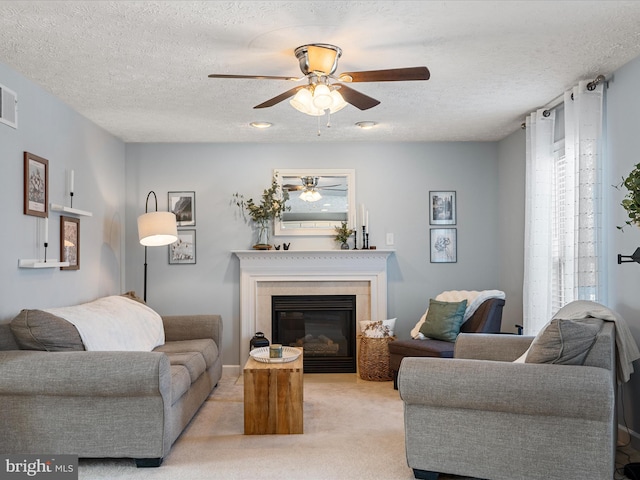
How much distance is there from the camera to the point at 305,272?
588 cm

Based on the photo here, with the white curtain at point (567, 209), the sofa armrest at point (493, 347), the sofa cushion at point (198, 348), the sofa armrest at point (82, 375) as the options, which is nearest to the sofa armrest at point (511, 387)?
the sofa armrest at point (493, 347)

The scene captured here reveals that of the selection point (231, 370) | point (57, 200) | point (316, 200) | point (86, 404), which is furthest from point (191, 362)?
point (316, 200)

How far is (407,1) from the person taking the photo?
9.05 ft

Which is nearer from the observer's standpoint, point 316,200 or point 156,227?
point 156,227

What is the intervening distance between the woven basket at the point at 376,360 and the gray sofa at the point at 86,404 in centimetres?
258

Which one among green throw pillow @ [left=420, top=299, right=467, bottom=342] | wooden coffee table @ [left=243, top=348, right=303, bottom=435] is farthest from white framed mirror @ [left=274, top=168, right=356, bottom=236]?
wooden coffee table @ [left=243, top=348, right=303, bottom=435]

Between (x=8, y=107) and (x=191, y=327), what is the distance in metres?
2.33

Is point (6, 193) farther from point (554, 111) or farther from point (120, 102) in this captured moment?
point (554, 111)

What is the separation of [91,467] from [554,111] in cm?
410

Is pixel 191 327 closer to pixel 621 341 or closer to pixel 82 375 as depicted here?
pixel 82 375

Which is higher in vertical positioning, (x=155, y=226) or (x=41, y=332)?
(x=155, y=226)

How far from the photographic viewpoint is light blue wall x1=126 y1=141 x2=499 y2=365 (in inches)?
235

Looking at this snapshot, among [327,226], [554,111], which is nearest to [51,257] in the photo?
[327,226]

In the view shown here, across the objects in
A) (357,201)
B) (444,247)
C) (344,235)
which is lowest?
(444,247)
